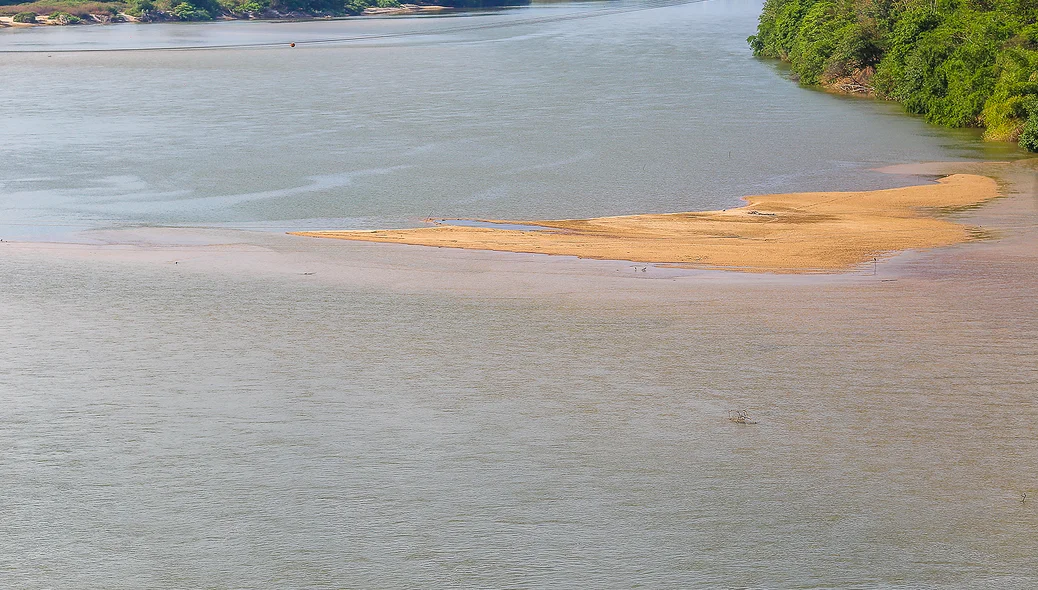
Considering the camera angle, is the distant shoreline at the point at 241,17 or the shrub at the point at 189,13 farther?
the shrub at the point at 189,13

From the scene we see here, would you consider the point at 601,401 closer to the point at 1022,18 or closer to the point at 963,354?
the point at 963,354

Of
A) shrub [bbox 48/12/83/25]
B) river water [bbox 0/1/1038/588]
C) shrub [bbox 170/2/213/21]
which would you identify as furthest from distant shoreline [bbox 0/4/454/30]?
river water [bbox 0/1/1038/588]

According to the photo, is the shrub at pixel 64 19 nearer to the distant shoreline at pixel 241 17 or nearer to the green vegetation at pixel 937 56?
the distant shoreline at pixel 241 17

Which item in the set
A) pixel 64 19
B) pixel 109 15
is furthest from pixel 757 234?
pixel 109 15

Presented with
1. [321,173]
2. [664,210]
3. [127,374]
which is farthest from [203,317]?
[321,173]

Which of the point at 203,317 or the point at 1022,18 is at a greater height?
the point at 1022,18

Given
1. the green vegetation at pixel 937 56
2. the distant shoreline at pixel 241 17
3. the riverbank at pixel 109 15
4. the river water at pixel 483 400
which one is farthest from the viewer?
the riverbank at pixel 109 15

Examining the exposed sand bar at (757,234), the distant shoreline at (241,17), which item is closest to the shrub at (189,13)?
the distant shoreline at (241,17)
